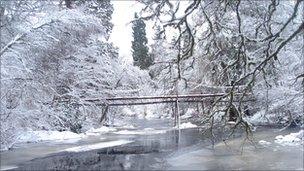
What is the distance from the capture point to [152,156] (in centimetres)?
1574

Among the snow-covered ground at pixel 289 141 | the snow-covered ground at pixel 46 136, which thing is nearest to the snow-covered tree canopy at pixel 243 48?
the snow-covered ground at pixel 289 141

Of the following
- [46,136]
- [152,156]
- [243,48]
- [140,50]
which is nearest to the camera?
[243,48]

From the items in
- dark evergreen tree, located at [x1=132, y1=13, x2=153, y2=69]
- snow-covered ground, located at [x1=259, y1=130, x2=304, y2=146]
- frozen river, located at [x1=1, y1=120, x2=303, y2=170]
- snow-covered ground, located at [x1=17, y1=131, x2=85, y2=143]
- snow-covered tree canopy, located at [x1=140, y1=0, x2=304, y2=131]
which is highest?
dark evergreen tree, located at [x1=132, y1=13, x2=153, y2=69]

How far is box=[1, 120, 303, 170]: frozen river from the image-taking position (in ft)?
43.1

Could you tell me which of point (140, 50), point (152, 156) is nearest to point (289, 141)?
point (152, 156)

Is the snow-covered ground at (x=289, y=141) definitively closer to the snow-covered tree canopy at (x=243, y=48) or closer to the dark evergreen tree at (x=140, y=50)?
the snow-covered tree canopy at (x=243, y=48)

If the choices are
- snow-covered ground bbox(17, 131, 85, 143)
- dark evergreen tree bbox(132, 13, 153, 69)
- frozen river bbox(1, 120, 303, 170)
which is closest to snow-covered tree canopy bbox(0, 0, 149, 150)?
snow-covered ground bbox(17, 131, 85, 143)

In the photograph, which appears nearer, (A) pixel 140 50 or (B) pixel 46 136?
(B) pixel 46 136

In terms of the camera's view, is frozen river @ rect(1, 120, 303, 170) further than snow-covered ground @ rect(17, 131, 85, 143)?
No

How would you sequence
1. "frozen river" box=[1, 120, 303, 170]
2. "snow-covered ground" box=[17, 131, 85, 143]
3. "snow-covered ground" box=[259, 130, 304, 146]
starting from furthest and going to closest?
1. "snow-covered ground" box=[17, 131, 85, 143]
2. "snow-covered ground" box=[259, 130, 304, 146]
3. "frozen river" box=[1, 120, 303, 170]

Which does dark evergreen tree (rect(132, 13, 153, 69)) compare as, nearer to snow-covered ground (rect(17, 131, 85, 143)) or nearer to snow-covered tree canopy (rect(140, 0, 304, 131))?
snow-covered tree canopy (rect(140, 0, 304, 131))

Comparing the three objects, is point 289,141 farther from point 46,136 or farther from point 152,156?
point 46,136

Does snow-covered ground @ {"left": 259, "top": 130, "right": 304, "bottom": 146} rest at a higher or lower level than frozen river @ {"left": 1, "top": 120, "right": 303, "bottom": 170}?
higher

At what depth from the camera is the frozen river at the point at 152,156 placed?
43.1ft
